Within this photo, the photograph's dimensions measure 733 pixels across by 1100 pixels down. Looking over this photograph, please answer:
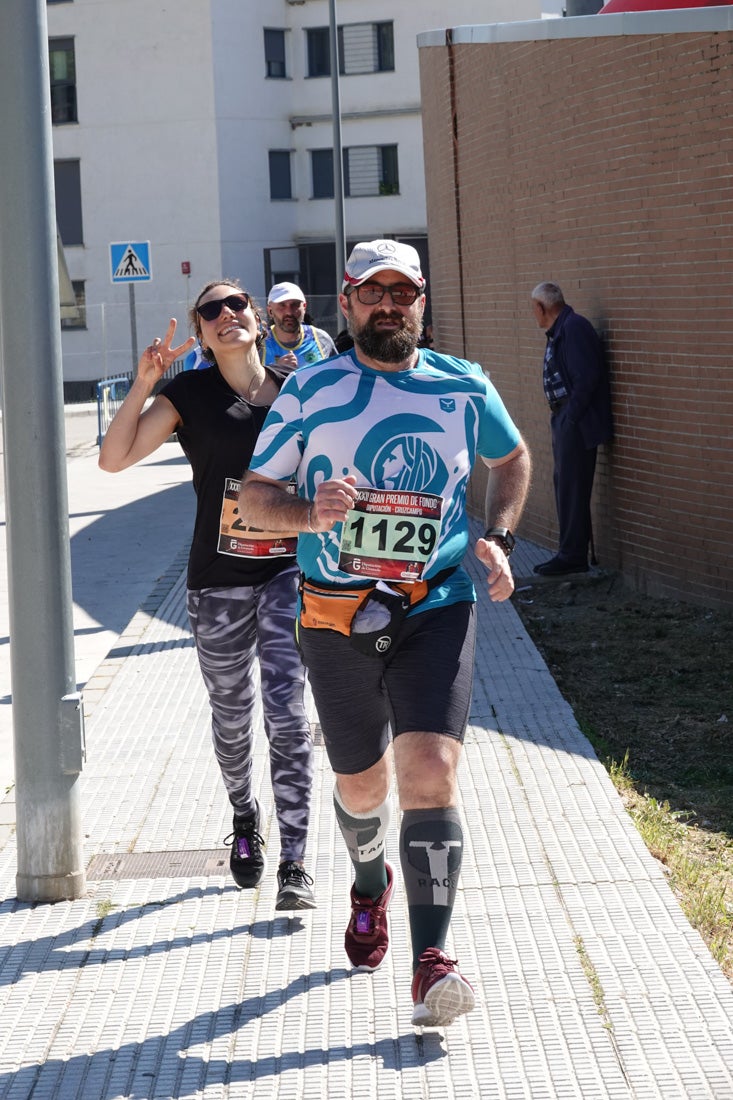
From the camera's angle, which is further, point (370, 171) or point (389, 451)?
point (370, 171)

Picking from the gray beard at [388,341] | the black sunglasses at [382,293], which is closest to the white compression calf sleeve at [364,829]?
the gray beard at [388,341]

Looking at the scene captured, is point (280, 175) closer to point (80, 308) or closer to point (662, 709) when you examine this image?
point (80, 308)

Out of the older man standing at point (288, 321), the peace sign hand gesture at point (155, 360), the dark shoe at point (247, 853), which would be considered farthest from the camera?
the older man standing at point (288, 321)

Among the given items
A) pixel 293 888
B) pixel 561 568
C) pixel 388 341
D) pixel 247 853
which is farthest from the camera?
pixel 561 568

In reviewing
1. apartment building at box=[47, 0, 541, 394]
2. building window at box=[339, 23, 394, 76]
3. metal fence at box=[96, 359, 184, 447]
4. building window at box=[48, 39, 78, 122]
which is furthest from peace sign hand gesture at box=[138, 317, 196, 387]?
building window at box=[339, 23, 394, 76]

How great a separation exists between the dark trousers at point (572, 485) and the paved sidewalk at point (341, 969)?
4.65 metres

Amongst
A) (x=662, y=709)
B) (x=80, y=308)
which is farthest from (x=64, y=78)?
(x=662, y=709)

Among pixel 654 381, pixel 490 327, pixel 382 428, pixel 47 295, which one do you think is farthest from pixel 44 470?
pixel 490 327

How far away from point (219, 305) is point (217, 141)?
132ft

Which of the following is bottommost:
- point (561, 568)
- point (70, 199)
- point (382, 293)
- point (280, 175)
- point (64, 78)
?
point (561, 568)

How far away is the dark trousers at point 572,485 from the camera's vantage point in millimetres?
10859

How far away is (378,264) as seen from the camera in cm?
409

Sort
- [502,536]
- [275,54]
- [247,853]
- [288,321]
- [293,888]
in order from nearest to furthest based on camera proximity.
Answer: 1. [502,536]
2. [293,888]
3. [247,853]
4. [288,321]
5. [275,54]

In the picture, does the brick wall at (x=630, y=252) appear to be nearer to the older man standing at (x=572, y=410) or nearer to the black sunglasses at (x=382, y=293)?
the older man standing at (x=572, y=410)
